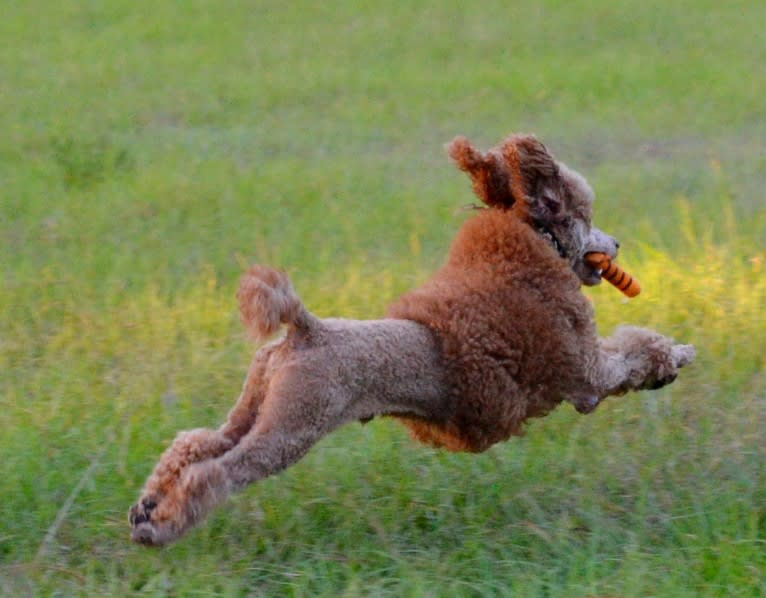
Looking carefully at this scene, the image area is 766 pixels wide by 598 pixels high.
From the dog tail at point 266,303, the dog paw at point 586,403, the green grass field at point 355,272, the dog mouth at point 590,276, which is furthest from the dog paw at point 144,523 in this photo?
the dog mouth at point 590,276

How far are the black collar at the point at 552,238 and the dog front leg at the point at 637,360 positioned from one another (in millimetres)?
339

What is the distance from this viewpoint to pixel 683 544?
389cm

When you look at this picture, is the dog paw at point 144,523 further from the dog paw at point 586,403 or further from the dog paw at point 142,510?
the dog paw at point 586,403

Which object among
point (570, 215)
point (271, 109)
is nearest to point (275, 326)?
point (570, 215)

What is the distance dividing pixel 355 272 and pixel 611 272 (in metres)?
1.95

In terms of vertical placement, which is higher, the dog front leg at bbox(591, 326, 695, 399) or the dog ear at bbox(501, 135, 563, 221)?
the dog ear at bbox(501, 135, 563, 221)

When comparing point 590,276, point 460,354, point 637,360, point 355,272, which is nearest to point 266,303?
point 460,354

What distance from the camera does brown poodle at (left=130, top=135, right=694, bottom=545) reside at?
349 cm

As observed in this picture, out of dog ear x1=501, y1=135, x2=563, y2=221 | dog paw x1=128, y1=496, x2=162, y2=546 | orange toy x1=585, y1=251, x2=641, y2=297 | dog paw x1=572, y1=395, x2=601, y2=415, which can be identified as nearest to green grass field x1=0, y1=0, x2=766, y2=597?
dog paw x1=128, y1=496, x2=162, y2=546

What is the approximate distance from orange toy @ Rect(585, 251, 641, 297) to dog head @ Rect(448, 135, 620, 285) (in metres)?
0.03

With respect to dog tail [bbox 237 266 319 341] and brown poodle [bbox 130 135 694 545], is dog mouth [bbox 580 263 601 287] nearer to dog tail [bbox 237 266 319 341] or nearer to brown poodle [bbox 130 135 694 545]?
brown poodle [bbox 130 135 694 545]

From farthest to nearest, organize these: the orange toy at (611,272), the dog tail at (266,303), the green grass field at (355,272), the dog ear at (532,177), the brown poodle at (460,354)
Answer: the orange toy at (611,272) → the dog ear at (532,177) → the green grass field at (355,272) → the brown poodle at (460,354) → the dog tail at (266,303)

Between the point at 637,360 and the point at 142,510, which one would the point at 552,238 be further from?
the point at 142,510

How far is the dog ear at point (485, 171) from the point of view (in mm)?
4066
